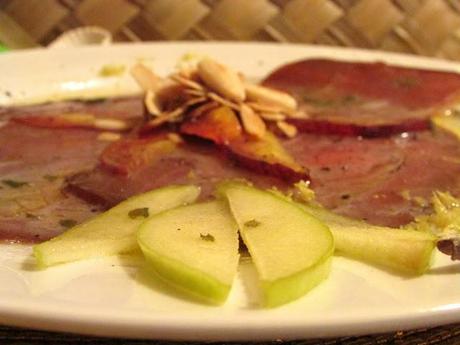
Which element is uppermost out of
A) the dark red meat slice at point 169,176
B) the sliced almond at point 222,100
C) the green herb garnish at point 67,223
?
the sliced almond at point 222,100

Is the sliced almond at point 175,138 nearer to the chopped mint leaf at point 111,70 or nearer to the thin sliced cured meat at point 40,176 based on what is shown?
the thin sliced cured meat at point 40,176

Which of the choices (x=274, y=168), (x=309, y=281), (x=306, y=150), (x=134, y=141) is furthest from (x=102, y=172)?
(x=309, y=281)

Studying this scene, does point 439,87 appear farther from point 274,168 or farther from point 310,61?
point 274,168

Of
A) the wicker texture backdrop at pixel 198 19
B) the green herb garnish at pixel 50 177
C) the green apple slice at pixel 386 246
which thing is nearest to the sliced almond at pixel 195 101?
the green herb garnish at pixel 50 177

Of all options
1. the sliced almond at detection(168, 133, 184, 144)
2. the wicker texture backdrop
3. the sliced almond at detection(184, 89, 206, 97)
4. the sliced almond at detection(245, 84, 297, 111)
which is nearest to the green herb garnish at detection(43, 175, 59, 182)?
the sliced almond at detection(168, 133, 184, 144)

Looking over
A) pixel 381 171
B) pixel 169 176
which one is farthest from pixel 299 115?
pixel 169 176

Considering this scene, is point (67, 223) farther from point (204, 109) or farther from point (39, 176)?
point (204, 109)

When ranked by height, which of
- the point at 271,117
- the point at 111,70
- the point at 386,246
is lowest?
the point at 111,70
